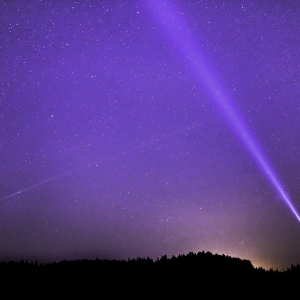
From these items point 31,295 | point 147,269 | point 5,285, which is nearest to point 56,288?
point 31,295

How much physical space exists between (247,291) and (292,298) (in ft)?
8.76

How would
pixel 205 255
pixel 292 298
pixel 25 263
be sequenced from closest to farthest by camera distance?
pixel 292 298 → pixel 25 263 → pixel 205 255

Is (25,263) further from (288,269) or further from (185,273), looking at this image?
(288,269)

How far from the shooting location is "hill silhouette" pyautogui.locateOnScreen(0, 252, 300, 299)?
64.5ft

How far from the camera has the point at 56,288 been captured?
20.4 m

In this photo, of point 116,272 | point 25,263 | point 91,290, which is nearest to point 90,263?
point 116,272

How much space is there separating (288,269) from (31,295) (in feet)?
54.2

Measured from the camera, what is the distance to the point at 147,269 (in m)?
24.6

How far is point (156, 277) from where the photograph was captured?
75.4 feet

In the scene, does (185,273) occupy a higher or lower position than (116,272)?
lower

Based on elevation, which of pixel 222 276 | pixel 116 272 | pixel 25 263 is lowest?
pixel 222 276

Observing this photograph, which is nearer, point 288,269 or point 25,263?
point 288,269

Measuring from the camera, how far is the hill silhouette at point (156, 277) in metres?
19.7

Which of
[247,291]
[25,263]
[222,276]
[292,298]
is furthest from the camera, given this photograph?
[25,263]
